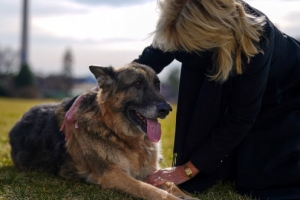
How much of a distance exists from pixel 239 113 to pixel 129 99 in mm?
1290

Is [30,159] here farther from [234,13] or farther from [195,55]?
[234,13]

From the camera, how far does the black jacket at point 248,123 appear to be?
4.12 metres

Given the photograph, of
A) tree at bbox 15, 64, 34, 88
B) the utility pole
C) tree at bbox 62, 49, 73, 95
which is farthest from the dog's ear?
tree at bbox 62, 49, 73, 95

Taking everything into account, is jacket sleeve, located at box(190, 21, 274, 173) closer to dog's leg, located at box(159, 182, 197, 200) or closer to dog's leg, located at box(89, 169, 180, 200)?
dog's leg, located at box(159, 182, 197, 200)

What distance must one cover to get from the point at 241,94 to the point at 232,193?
1109 mm

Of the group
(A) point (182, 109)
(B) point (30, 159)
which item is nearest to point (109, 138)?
(A) point (182, 109)

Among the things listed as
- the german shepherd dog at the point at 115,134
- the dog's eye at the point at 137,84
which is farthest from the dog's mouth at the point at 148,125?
the dog's eye at the point at 137,84

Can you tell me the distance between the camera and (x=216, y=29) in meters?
3.78

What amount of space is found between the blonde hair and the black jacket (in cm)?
19

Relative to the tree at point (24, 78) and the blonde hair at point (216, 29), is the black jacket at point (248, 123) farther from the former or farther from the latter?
the tree at point (24, 78)

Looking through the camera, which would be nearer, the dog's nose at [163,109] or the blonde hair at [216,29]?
the blonde hair at [216,29]

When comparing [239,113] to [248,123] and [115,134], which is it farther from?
[115,134]

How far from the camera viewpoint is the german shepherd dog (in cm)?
446

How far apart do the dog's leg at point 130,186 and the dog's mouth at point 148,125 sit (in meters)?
0.53
